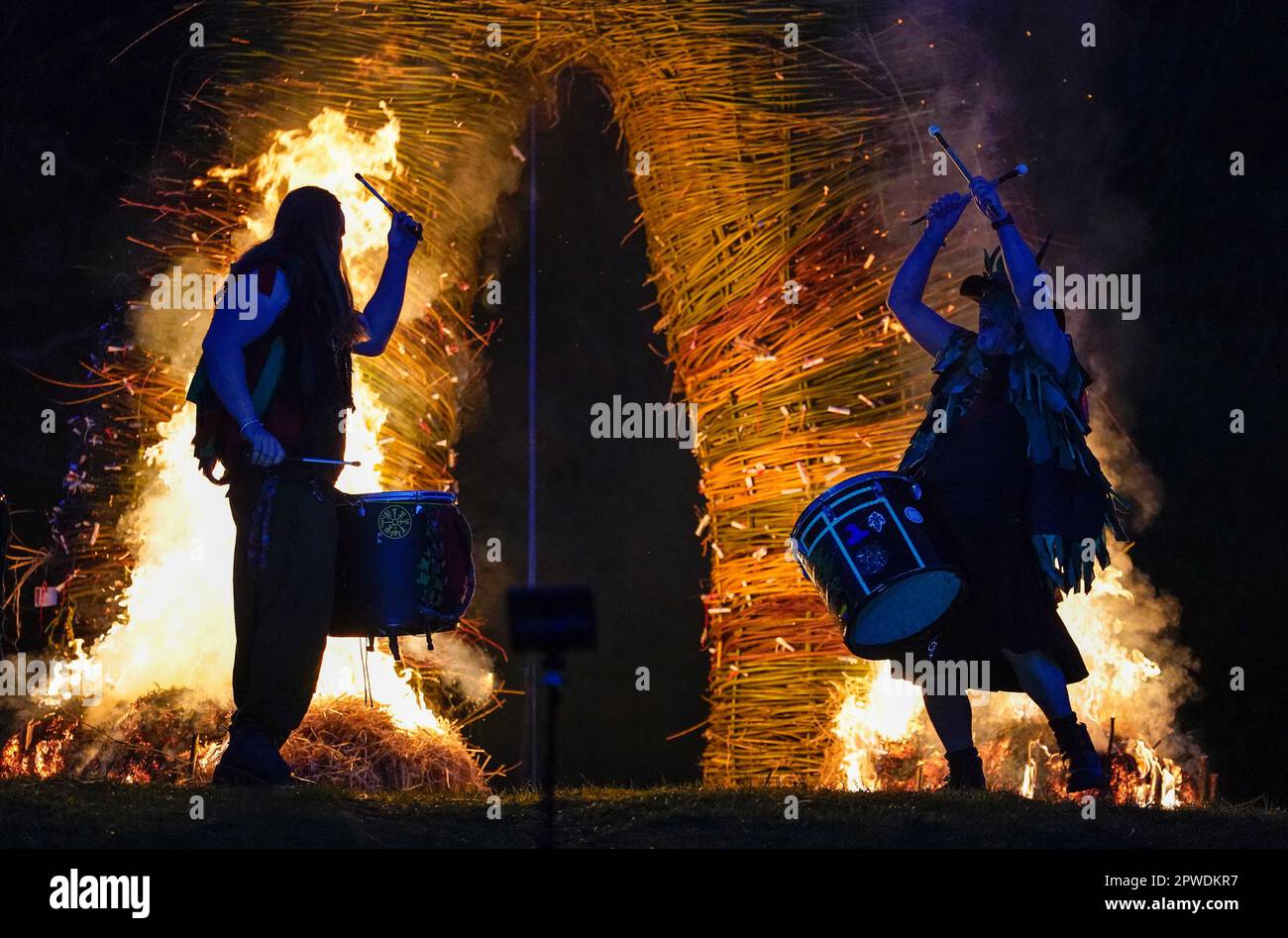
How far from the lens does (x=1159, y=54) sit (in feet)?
21.4

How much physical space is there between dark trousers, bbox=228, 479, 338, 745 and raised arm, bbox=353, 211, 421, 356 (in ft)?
1.84

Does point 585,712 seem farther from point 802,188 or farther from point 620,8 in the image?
point 620,8

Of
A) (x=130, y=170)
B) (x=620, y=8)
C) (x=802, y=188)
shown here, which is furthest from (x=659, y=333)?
(x=130, y=170)

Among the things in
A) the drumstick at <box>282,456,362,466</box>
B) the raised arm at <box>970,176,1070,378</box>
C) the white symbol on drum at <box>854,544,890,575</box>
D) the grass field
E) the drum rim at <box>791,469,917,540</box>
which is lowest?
the grass field

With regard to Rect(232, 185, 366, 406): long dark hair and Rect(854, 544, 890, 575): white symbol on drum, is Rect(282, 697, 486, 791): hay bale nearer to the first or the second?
Rect(232, 185, 366, 406): long dark hair

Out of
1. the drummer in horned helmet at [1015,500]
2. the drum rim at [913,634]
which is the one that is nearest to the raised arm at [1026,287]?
the drummer in horned helmet at [1015,500]

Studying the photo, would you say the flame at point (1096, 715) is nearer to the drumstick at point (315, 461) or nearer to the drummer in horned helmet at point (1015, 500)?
the drummer in horned helmet at point (1015, 500)

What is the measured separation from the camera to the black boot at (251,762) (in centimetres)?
424

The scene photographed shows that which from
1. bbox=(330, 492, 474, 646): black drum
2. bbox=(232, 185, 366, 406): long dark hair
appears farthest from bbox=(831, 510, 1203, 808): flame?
bbox=(232, 185, 366, 406): long dark hair

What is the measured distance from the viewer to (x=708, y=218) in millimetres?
6109

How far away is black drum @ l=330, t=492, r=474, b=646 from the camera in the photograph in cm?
440

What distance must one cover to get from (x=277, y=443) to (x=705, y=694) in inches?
104

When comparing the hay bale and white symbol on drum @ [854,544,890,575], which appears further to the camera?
the hay bale

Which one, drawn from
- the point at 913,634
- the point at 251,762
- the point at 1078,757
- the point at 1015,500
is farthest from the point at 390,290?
the point at 1078,757
